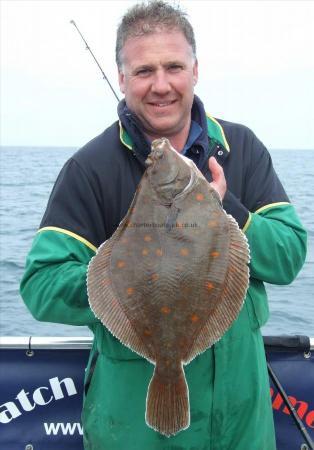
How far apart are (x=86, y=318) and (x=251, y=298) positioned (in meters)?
0.72

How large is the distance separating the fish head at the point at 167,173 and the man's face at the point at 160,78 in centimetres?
40

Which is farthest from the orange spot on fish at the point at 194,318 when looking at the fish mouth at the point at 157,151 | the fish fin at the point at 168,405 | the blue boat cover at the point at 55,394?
the blue boat cover at the point at 55,394

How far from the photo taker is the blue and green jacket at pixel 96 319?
252 cm

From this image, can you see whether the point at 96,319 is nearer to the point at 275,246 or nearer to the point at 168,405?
the point at 168,405

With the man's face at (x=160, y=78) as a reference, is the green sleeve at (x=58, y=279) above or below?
below

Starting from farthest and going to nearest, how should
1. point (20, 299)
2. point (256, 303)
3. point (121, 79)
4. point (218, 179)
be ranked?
point (20, 299), point (121, 79), point (256, 303), point (218, 179)

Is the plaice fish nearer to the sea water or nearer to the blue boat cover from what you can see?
the blue boat cover

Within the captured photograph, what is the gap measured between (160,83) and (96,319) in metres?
1.02

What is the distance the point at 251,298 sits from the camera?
2670 millimetres

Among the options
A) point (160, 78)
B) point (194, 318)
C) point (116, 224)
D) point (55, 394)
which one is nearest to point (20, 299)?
point (55, 394)

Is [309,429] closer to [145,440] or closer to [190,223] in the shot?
[145,440]

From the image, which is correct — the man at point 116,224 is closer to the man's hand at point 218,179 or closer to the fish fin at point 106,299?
the man's hand at point 218,179

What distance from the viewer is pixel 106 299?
233 centimetres

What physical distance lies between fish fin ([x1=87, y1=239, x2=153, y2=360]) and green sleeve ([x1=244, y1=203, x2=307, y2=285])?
0.58 meters
